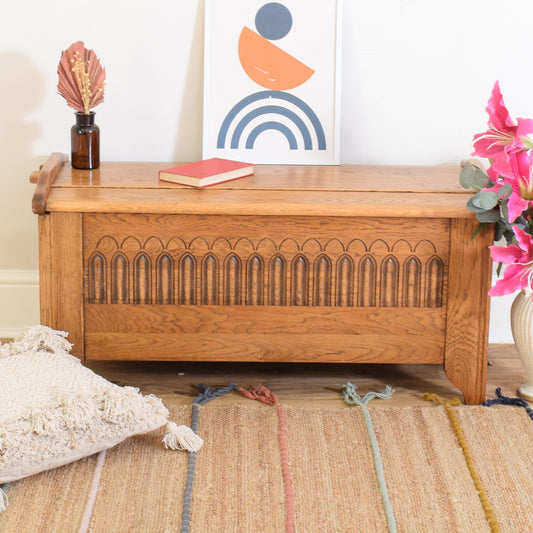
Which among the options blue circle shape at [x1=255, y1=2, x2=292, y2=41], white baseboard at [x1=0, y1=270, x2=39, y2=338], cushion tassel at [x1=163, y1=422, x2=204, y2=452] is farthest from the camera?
white baseboard at [x1=0, y1=270, x2=39, y2=338]

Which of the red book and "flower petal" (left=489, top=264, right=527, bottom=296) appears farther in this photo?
the red book

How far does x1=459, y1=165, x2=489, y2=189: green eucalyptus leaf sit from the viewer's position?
1984mm

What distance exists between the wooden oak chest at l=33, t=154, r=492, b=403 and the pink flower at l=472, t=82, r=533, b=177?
0.44 feet

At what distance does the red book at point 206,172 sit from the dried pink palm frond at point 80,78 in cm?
28

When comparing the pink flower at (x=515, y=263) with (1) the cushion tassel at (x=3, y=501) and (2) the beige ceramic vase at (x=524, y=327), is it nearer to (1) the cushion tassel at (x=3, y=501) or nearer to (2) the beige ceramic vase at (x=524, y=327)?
(2) the beige ceramic vase at (x=524, y=327)

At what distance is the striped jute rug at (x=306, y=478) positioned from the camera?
160 cm

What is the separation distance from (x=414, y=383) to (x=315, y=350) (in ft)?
1.13

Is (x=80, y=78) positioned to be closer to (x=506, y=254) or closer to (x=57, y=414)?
(x=57, y=414)

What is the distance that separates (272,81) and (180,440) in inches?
41.9

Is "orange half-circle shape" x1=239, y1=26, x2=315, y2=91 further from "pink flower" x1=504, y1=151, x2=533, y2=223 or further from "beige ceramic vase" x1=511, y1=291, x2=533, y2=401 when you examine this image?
"beige ceramic vase" x1=511, y1=291, x2=533, y2=401

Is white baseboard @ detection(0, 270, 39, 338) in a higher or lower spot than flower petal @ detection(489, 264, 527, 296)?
lower

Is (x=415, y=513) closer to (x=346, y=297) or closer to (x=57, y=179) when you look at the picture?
(x=346, y=297)

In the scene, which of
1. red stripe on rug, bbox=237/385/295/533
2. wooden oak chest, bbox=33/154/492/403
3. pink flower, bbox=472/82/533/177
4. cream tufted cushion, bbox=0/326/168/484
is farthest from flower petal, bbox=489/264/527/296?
cream tufted cushion, bbox=0/326/168/484

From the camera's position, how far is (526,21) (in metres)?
2.34
